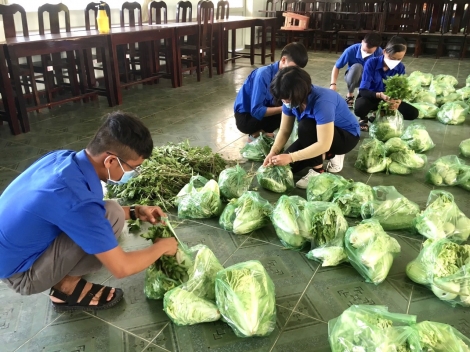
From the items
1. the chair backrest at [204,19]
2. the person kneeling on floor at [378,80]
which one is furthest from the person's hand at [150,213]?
the chair backrest at [204,19]

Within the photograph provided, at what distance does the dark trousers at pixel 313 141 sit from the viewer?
2734 mm

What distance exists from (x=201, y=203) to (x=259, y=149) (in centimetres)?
105

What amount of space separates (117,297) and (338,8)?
9.52 metres

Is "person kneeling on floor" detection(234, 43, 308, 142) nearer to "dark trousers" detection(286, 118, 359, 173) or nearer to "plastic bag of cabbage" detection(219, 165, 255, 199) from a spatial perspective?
"dark trousers" detection(286, 118, 359, 173)

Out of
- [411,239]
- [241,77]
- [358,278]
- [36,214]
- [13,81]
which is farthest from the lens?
[241,77]

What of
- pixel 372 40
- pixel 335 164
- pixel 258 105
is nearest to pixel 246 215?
pixel 335 164

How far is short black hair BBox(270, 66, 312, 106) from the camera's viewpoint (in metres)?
2.27

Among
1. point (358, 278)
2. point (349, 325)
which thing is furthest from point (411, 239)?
point (349, 325)

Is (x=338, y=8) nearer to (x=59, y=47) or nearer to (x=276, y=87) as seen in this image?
(x=59, y=47)

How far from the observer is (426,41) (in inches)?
343

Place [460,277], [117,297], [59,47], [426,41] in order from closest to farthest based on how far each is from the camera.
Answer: [460,277]
[117,297]
[59,47]
[426,41]

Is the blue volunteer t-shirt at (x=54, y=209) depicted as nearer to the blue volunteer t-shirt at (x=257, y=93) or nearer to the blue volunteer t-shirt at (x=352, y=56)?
the blue volunteer t-shirt at (x=257, y=93)

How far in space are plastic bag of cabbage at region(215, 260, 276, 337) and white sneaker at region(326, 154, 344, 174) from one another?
5.46 feet

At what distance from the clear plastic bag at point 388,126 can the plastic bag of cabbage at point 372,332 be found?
2.41m
